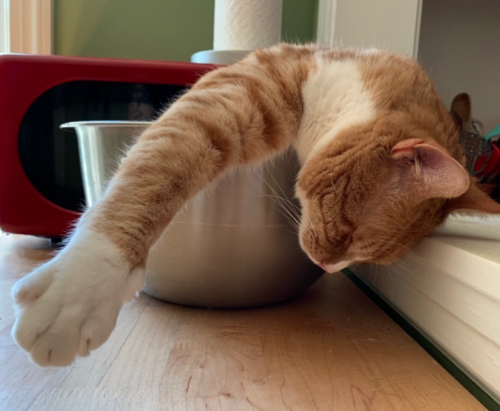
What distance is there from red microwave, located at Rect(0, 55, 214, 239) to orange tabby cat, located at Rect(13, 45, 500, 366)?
1.41 feet

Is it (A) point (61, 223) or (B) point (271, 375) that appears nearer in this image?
(B) point (271, 375)

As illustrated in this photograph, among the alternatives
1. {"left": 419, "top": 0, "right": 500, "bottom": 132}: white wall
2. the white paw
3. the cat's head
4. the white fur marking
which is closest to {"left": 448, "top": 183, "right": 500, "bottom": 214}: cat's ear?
the cat's head

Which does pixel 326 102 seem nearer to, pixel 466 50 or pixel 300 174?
pixel 300 174

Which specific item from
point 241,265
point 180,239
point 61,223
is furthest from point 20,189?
point 241,265

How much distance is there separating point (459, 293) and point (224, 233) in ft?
1.45

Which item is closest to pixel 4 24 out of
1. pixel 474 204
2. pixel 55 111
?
pixel 55 111

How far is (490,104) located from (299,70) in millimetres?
1242

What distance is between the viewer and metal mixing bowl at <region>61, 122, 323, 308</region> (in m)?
0.94

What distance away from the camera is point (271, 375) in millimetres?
793

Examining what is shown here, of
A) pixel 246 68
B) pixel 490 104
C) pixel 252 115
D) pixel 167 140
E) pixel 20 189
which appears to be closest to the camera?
pixel 167 140

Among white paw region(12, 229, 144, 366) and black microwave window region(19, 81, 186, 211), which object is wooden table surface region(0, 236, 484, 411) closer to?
white paw region(12, 229, 144, 366)

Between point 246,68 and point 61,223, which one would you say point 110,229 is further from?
point 61,223

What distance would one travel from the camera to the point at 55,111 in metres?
1.41

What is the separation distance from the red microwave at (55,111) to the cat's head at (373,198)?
0.63m
